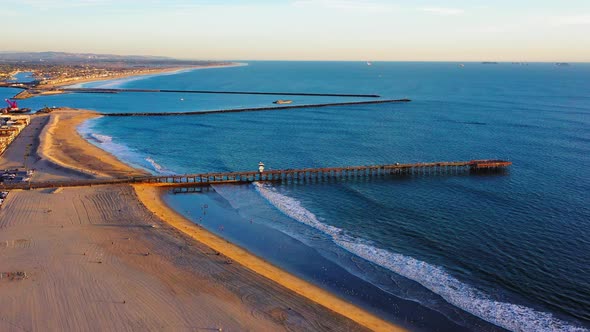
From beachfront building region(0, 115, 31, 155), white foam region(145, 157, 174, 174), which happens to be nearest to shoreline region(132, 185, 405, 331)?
white foam region(145, 157, 174, 174)

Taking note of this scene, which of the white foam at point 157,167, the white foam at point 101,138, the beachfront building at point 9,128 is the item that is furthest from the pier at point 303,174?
the white foam at point 101,138

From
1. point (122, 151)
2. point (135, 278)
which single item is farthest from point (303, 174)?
point (135, 278)

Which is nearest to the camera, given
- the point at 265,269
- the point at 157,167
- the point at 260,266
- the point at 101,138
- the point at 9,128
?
the point at 265,269

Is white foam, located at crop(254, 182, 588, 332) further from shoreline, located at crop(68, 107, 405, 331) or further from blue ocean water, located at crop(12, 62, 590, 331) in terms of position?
shoreline, located at crop(68, 107, 405, 331)

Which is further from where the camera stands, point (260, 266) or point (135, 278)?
point (260, 266)

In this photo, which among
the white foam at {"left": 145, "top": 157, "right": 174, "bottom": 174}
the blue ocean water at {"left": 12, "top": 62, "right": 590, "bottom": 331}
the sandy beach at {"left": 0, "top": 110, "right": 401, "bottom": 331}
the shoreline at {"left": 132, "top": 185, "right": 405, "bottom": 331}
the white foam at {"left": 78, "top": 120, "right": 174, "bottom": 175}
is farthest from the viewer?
the white foam at {"left": 78, "top": 120, "right": 174, "bottom": 175}

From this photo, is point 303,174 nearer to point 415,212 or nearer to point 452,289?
point 415,212

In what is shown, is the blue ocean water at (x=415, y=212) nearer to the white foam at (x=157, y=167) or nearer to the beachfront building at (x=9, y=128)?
the white foam at (x=157, y=167)

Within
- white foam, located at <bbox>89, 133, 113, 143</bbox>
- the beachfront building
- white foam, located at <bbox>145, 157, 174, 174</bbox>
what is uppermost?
the beachfront building
